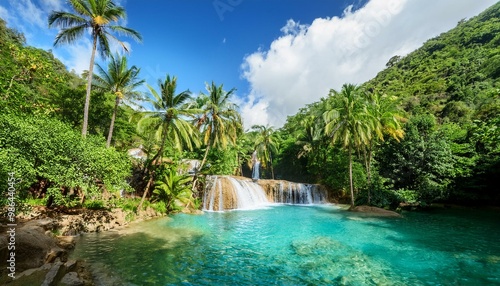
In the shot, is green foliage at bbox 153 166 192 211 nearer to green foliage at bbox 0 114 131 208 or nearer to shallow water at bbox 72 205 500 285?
shallow water at bbox 72 205 500 285

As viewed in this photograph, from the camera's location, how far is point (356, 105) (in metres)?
20.6

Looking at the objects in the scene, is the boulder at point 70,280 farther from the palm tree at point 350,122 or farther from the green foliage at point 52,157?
the palm tree at point 350,122

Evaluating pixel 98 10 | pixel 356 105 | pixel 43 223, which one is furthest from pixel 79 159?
pixel 356 105

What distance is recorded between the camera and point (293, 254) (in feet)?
30.4

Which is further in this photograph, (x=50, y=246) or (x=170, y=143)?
(x=170, y=143)

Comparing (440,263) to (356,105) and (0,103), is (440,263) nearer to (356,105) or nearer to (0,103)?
(356,105)

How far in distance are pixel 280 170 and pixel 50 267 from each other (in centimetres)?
4672

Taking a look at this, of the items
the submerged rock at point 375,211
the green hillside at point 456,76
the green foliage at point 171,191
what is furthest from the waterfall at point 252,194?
the green hillside at point 456,76

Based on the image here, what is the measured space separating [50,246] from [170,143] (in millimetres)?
17975

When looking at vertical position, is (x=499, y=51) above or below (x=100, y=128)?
above

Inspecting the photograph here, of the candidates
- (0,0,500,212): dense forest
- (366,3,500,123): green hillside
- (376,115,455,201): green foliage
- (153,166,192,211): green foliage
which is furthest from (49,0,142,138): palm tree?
(366,3,500,123): green hillside

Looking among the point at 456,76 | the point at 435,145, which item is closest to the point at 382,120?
the point at 435,145

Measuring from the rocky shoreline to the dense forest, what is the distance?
37.3 inches

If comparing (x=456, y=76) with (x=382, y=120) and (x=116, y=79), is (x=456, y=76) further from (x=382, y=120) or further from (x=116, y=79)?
(x=116, y=79)
